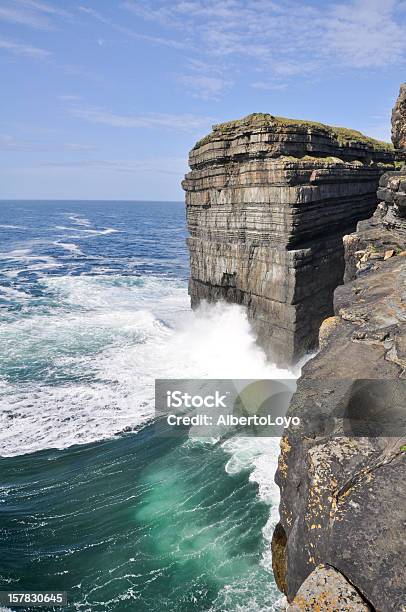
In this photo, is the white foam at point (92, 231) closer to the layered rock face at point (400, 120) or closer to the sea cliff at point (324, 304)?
the sea cliff at point (324, 304)

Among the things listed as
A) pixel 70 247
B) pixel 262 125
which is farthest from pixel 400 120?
pixel 70 247

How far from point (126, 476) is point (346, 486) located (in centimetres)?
1153

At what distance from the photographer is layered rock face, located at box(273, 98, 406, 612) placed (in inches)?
145

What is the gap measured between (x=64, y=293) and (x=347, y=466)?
3701 centimetres

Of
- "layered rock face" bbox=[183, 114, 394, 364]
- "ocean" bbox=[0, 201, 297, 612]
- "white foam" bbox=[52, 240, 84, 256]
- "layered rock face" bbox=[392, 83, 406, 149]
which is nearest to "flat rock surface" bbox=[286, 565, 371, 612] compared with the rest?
"ocean" bbox=[0, 201, 297, 612]

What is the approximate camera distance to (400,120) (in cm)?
1638

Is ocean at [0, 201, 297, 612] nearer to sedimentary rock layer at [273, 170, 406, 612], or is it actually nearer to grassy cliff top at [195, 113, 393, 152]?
sedimentary rock layer at [273, 170, 406, 612]

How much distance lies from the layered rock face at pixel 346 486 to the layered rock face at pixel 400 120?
11904mm

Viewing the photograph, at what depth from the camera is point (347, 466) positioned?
446 centimetres

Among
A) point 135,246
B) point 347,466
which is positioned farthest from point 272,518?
point 135,246

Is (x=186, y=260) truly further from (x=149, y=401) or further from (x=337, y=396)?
(x=337, y=396)

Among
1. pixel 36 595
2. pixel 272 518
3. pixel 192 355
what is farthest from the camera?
pixel 192 355

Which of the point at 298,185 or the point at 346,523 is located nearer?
the point at 346,523

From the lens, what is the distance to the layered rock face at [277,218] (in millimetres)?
19391
